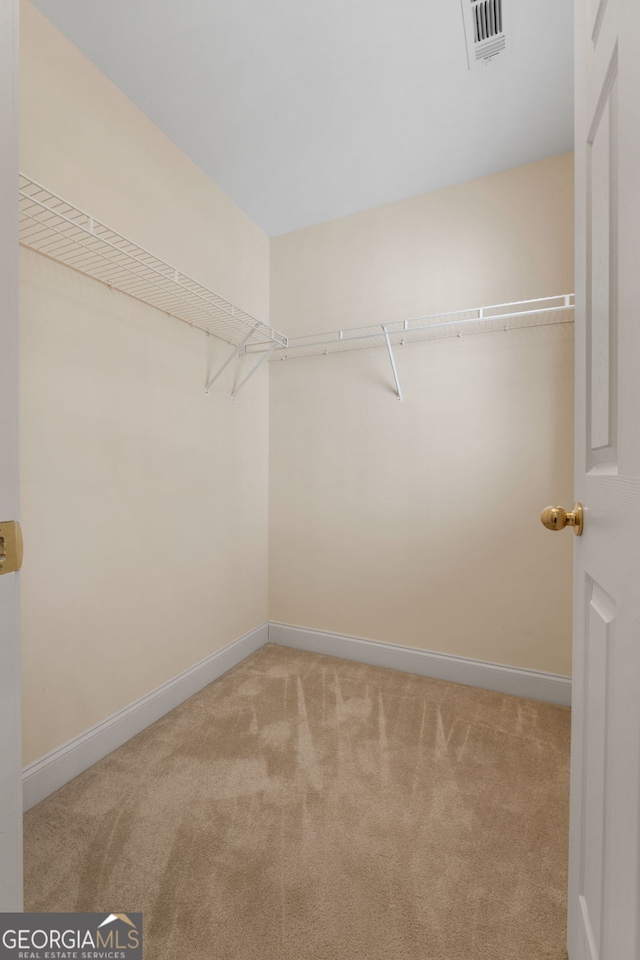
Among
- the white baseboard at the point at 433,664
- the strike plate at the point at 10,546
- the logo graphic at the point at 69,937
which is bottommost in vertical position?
the white baseboard at the point at 433,664

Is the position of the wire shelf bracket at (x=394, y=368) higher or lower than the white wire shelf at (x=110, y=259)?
lower

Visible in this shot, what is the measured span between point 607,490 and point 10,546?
0.91 m

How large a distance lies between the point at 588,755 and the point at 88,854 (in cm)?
140

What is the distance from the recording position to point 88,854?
1300 millimetres

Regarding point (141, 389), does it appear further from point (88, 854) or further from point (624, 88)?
point (624, 88)

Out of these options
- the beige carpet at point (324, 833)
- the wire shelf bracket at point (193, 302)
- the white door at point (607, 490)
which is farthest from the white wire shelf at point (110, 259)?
the beige carpet at point (324, 833)

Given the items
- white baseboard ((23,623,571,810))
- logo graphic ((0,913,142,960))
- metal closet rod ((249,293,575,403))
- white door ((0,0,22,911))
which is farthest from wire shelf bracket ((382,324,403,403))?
logo graphic ((0,913,142,960))

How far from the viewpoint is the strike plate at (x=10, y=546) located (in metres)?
0.63

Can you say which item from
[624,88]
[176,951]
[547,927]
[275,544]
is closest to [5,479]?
[624,88]

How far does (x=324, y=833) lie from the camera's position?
138 cm

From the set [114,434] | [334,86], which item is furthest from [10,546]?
[334,86]

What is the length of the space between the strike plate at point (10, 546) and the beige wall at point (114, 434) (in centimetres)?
98

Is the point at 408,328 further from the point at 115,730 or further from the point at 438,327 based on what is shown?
the point at 115,730

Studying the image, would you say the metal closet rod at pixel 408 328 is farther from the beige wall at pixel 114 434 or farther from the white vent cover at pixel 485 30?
the white vent cover at pixel 485 30
